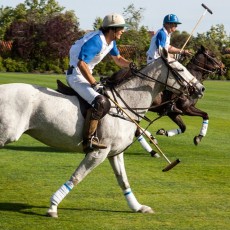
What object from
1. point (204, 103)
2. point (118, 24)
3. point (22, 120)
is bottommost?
point (204, 103)

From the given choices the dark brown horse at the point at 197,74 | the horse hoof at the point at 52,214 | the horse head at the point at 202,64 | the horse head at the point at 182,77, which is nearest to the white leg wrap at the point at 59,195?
the horse hoof at the point at 52,214

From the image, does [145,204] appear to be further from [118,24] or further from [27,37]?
[27,37]

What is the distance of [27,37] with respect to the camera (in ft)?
255

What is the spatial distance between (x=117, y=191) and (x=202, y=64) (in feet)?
21.3

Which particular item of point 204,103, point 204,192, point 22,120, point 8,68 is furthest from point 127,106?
point 8,68

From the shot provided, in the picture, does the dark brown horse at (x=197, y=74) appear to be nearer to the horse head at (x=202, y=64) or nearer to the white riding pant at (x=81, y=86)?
the horse head at (x=202, y=64)

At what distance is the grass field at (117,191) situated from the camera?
9906 millimetres

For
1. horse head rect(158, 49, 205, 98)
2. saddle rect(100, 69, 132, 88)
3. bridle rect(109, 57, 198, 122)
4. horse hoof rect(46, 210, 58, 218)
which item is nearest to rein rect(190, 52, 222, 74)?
horse head rect(158, 49, 205, 98)

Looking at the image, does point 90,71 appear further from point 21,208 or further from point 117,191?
point 117,191

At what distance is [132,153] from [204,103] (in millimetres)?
17848

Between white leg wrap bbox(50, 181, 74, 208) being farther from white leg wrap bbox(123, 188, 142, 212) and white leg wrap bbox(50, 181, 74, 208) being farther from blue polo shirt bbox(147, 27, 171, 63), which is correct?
blue polo shirt bbox(147, 27, 171, 63)

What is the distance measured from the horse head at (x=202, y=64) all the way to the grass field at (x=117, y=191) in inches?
70.3

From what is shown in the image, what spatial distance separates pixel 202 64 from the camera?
57.9 ft

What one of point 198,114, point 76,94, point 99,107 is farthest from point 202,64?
point 99,107
